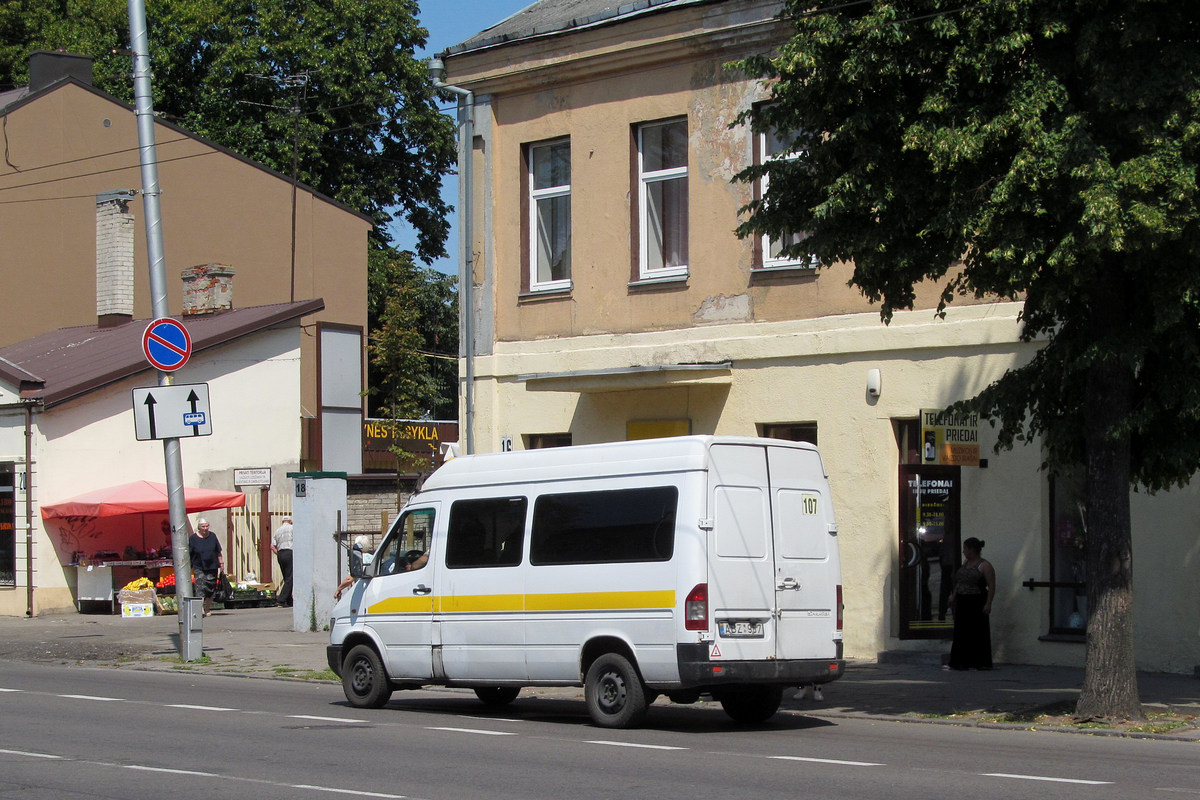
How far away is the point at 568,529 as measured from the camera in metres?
12.4

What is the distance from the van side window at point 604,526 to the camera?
11711 millimetres

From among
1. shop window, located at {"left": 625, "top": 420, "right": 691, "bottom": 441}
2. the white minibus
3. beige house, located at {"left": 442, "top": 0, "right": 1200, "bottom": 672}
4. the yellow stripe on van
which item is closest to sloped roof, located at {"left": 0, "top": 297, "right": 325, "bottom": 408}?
beige house, located at {"left": 442, "top": 0, "right": 1200, "bottom": 672}

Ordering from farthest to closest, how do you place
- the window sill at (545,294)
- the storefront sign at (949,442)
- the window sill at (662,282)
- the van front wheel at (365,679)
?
the window sill at (545,294) < the window sill at (662,282) < the storefront sign at (949,442) < the van front wheel at (365,679)

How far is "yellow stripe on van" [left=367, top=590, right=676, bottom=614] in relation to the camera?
38.2ft

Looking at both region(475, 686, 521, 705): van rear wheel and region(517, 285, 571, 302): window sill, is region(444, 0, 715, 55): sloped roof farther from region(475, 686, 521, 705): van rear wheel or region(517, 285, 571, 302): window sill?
region(475, 686, 521, 705): van rear wheel

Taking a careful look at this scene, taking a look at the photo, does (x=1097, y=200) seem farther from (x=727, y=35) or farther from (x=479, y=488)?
(x=727, y=35)

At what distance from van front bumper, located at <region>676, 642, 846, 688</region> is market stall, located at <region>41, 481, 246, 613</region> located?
17.0 meters

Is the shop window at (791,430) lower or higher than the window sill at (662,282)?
lower

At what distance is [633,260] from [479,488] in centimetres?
699

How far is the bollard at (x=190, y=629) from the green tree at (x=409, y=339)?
1288cm

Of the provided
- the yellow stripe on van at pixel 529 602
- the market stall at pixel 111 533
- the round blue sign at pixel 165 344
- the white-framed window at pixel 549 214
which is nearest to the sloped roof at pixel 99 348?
the market stall at pixel 111 533

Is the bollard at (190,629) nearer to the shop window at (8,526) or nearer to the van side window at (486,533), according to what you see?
the van side window at (486,533)

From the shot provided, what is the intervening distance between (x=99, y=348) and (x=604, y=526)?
839 inches

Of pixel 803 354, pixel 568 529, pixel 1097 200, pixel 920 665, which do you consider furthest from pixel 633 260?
pixel 1097 200
